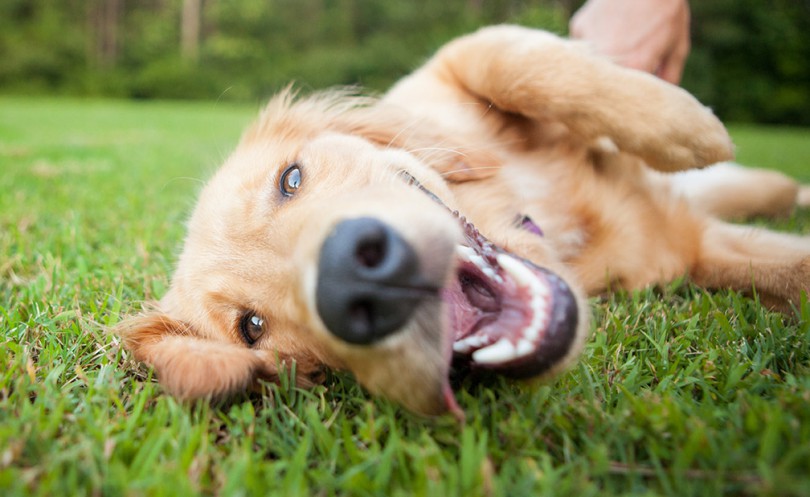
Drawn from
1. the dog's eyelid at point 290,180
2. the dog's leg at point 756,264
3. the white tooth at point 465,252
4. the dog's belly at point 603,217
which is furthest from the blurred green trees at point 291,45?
the white tooth at point 465,252

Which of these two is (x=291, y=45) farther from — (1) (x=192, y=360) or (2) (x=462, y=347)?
(2) (x=462, y=347)

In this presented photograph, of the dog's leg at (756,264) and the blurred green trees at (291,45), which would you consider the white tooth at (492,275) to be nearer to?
the dog's leg at (756,264)

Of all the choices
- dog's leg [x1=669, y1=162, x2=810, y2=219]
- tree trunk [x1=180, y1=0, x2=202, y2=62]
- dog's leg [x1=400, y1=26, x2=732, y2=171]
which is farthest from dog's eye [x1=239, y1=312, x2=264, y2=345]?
tree trunk [x1=180, y1=0, x2=202, y2=62]

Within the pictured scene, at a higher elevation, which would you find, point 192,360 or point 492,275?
point 492,275

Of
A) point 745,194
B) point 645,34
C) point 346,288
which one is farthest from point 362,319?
point 745,194

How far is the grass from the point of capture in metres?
1.14

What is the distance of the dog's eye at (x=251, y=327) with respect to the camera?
182cm

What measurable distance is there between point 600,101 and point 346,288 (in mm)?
1639

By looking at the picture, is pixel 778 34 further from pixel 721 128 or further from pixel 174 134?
pixel 721 128

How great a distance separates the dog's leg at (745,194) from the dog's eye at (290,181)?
9.74 ft

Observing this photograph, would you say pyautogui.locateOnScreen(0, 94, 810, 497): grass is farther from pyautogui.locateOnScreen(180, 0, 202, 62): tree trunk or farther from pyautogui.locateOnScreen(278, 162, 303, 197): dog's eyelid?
pyautogui.locateOnScreen(180, 0, 202, 62): tree trunk

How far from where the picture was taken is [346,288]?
121 cm

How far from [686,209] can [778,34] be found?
30484 mm

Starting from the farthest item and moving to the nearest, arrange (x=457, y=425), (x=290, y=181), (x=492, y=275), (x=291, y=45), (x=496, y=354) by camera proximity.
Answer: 1. (x=291, y=45)
2. (x=290, y=181)
3. (x=492, y=275)
4. (x=496, y=354)
5. (x=457, y=425)
